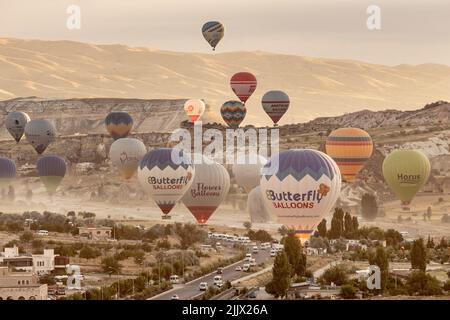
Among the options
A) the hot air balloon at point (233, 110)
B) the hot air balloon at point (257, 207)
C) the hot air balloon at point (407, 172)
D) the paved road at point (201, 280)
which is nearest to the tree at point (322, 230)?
the hot air balloon at point (257, 207)

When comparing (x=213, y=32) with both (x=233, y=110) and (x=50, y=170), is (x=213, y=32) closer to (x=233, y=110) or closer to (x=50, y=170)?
(x=233, y=110)

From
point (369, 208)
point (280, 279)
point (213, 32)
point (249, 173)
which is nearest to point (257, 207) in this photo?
point (249, 173)

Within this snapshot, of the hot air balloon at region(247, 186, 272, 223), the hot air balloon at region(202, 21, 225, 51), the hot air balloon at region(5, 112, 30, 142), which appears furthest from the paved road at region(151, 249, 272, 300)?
the hot air balloon at region(5, 112, 30, 142)

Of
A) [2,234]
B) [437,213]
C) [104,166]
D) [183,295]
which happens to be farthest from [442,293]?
[104,166]

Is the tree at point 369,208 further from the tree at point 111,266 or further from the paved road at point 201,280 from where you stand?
the tree at point 111,266

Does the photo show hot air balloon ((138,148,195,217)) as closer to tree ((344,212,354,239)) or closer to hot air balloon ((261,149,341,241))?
tree ((344,212,354,239))

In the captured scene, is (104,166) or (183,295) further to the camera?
(104,166)
